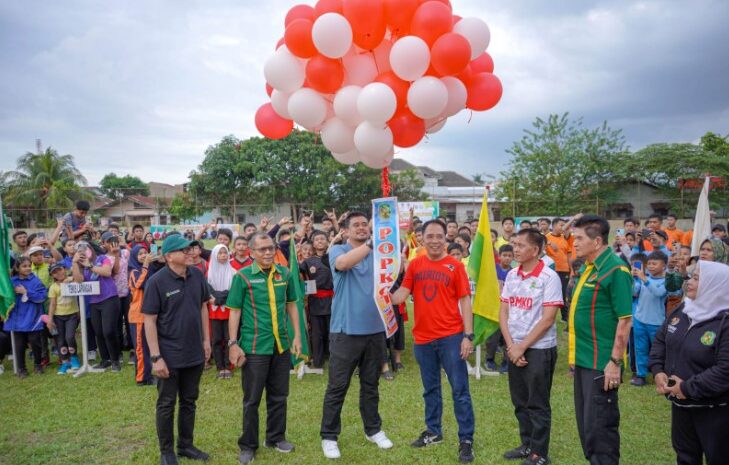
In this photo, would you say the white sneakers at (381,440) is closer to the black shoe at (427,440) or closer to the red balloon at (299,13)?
the black shoe at (427,440)

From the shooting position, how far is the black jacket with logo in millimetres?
2947

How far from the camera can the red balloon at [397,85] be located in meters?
4.52

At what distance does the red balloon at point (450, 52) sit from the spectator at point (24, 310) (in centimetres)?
673

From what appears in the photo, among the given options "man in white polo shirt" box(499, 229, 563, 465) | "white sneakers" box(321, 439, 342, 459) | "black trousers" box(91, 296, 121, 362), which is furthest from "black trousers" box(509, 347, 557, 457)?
"black trousers" box(91, 296, 121, 362)

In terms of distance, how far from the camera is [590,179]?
96.5 ft

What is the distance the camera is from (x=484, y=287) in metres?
4.66

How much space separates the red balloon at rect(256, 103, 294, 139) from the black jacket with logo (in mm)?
3947

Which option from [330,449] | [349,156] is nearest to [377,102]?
[349,156]

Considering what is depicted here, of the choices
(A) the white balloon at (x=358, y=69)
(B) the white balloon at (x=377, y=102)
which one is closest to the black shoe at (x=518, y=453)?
(B) the white balloon at (x=377, y=102)

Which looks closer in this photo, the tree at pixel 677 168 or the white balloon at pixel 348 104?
the white balloon at pixel 348 104

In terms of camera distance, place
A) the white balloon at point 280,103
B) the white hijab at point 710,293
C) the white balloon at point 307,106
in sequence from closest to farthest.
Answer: the white hijab at point 710,293 → the white balloon at point 307,106 → the white balloon at point 280,103

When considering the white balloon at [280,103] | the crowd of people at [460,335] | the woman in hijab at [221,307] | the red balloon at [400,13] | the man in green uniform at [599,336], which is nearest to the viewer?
the crowd of people at [460,335]

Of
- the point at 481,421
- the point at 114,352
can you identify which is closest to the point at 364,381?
the point at 481,421

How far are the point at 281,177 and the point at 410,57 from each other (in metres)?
29.5
